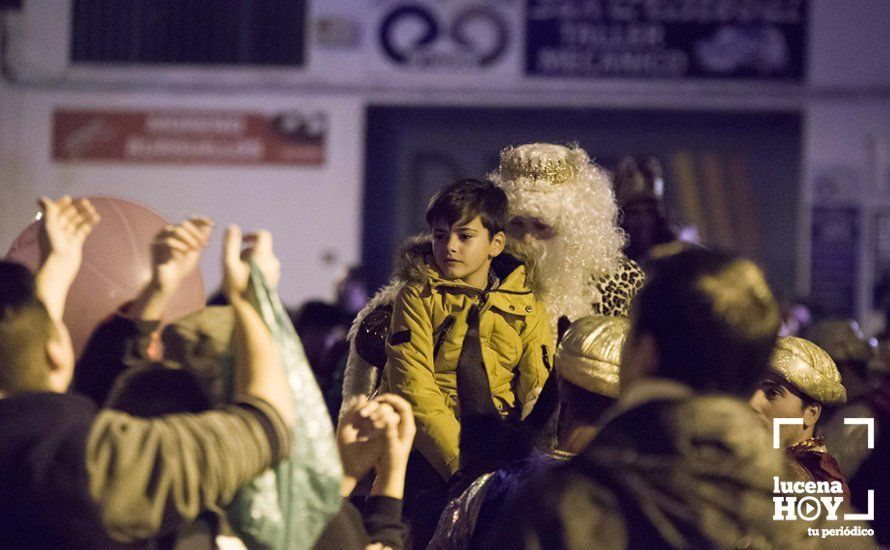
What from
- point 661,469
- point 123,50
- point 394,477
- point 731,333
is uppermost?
point 123,50

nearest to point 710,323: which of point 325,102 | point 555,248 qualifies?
point 555,248

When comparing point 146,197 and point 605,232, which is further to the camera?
point 146,197

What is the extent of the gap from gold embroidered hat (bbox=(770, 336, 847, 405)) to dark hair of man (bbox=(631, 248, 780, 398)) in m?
1.20

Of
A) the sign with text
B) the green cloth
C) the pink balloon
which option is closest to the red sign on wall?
the sign with text

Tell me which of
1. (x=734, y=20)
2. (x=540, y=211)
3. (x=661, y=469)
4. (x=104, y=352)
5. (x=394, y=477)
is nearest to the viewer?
(x=661, y=469)

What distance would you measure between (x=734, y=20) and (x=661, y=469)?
39.6ft

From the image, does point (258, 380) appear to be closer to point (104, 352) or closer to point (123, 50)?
point (104, 352)

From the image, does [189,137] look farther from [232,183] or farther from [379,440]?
[379,440]

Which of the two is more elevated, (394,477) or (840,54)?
(840,54)

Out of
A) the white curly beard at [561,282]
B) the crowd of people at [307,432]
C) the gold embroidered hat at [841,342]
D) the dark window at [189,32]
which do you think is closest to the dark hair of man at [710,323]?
the crowd of people at [307,432]

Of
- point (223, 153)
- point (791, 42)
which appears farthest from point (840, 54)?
point (223, 153)

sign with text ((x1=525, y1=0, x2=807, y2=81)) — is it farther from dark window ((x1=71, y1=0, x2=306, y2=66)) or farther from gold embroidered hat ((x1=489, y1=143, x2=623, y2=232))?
gold embroidered hat ((x1=489, y1=143, x2=623, y2=232))

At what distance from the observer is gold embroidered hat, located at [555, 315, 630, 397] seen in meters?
2.52

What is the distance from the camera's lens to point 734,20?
43.1 feet
